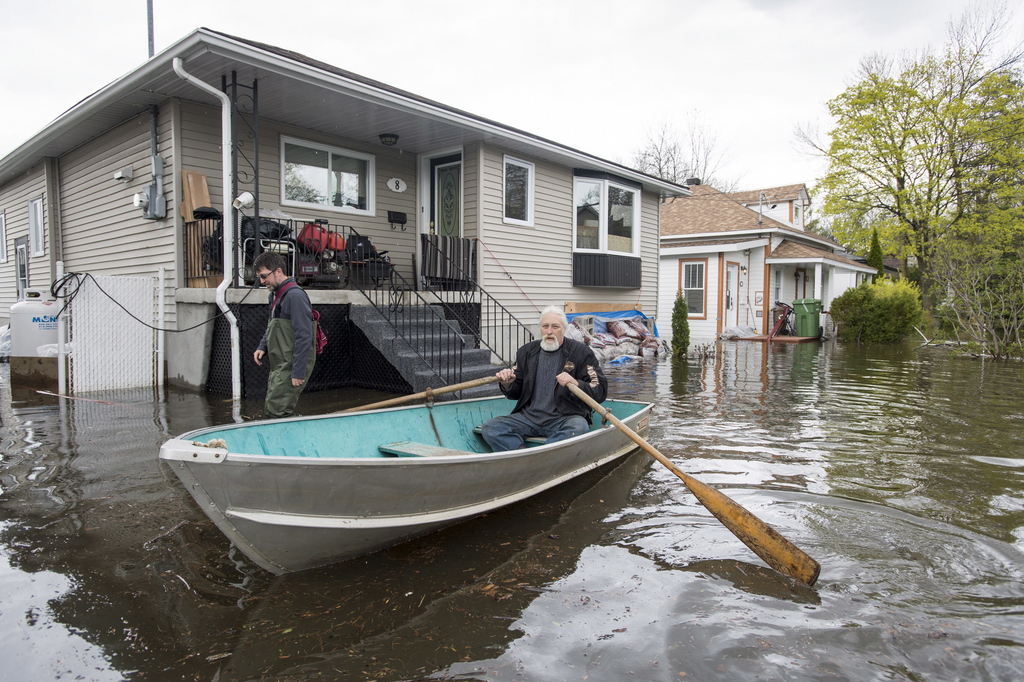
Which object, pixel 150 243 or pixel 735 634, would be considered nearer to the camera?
pixel 735 634

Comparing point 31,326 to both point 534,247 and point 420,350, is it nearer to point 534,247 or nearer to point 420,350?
point 420,350

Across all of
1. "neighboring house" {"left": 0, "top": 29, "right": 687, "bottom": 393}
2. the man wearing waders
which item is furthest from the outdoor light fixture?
the man wearing waders

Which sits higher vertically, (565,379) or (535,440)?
(565,379)

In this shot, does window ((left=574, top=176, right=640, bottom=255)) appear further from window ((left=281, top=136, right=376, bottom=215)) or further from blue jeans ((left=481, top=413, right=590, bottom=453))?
blue jeans ((left=481, top=413, right=590, bottom=453))

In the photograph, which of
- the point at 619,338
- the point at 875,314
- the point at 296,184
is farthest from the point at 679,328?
the point at 875,314

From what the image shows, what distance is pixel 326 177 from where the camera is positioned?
10.8 meters

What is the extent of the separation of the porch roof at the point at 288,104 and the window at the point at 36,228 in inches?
37.7

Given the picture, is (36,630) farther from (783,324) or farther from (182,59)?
(783,324)

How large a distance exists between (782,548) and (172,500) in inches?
162

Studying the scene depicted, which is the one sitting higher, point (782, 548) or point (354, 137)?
point (354, 137)

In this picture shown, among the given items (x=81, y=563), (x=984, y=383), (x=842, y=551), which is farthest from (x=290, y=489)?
(x=984, y=383)

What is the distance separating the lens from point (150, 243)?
9.59 m

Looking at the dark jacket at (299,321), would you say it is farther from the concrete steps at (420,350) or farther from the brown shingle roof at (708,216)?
the brown shingle roof at (708,216)

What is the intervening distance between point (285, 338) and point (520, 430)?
2.23m
